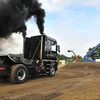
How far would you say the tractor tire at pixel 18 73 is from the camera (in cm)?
571

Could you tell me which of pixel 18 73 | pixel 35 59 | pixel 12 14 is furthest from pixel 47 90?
pixel 12 14

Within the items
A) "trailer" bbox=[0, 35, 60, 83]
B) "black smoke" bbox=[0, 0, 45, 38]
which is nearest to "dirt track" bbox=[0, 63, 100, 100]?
"trailer" bbox=[0, 35, 60, 83]

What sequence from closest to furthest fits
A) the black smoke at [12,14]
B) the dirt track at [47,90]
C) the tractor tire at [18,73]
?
1. the dirt track at [47,90]
2. the tractor tire at [18,73]
3. the black smoke at [12,14]

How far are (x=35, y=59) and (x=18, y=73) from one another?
7.71 ft

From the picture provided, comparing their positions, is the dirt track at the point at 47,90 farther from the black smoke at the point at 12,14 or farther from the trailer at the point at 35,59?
the black smoke at the point at 12,14

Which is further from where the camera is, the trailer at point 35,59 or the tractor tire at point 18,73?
the trailer at point 35,59

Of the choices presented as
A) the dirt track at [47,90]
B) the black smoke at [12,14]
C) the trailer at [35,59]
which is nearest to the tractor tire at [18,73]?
the trailer at [35,59]

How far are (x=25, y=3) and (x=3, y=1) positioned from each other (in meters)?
1.56

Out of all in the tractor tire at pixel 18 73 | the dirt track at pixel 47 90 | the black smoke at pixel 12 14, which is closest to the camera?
the dirt track at pixel 47 90

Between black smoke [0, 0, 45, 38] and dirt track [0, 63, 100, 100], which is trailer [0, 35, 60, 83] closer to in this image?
dirt track [0, 63, 100, 100]

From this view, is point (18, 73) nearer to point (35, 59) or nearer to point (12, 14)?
point (35, 59)

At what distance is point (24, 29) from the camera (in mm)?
7969

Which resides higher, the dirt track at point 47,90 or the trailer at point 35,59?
the trailer at point 35,59

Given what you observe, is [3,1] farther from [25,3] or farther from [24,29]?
[24,29]
